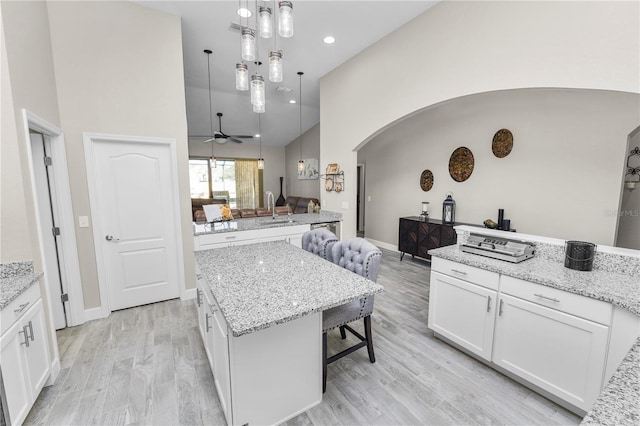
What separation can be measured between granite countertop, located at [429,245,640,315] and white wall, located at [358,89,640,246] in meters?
1.55

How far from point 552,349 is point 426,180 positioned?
147 inches

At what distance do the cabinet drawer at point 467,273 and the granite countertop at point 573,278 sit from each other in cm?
5

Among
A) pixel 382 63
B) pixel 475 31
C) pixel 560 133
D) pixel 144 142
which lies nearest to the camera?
pixel 475 31

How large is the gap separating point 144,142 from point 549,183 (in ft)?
17.1

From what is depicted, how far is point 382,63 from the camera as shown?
154 inches

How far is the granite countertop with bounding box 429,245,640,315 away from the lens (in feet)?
5.06

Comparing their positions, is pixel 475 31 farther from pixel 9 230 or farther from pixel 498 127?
pixel 9 230

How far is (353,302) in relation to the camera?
208 centimetres

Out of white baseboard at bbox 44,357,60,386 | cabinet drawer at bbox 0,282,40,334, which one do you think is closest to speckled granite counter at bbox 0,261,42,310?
cabinet drawer at bbox 0,282,40,334

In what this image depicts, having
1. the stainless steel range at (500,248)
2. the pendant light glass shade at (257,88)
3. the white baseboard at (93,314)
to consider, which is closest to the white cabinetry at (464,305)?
the stainless steel range at (500,248)

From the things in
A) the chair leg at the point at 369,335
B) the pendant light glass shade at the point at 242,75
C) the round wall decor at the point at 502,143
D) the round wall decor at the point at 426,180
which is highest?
the pendant light glass shade at the point at 242,75

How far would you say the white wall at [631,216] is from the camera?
11.7ft

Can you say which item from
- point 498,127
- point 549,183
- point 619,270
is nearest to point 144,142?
point 619,270

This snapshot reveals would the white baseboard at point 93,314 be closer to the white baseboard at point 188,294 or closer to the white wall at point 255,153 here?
the white baseboard at point 188,294
